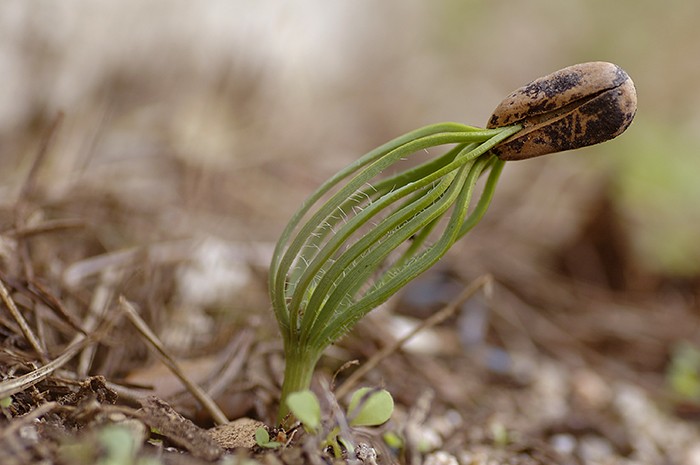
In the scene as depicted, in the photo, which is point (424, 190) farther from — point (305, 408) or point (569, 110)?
point (305, 408)

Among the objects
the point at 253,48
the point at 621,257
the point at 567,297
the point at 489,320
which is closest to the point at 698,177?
the point at 621,257

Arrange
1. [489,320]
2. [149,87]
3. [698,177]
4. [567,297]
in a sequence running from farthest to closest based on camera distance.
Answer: [698,177] < [149,87] < [567,297] < [489,320]

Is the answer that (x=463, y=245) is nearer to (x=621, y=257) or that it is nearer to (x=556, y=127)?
(x=621, y=257)

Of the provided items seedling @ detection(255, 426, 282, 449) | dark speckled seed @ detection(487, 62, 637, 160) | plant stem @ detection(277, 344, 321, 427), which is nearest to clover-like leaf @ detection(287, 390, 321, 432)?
seedling @ detection(255, 426, 282, 449)

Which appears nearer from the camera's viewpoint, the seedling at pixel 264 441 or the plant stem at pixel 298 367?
the seedling at pixel 264 441

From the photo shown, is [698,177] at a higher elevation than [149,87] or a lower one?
lower

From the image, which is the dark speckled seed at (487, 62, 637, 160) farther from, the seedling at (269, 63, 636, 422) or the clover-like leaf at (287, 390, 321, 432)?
the clover-like leaf at (287, 390, 321, 432)

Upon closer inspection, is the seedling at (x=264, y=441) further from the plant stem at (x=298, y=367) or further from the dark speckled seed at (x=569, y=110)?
the dark speckled seed at (x=569, y=110)

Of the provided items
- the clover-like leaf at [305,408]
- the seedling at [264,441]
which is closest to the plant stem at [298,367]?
the seedling at [264,441]

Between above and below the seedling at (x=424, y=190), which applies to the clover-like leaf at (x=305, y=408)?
below
